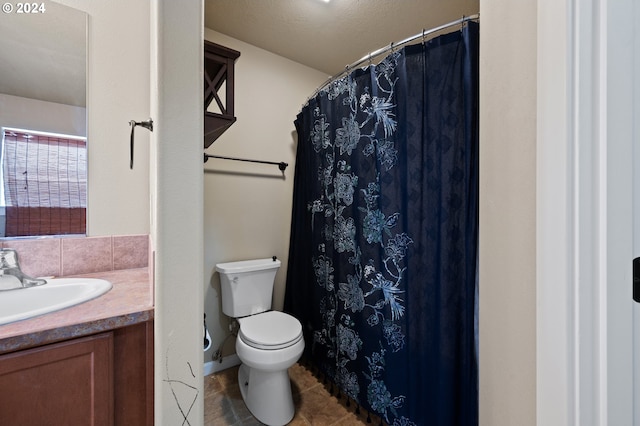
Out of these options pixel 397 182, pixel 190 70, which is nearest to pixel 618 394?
pixel 397 182

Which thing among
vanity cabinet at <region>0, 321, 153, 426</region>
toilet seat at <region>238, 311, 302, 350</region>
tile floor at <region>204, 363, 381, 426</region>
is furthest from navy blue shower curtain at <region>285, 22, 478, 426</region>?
vanity cabinet at <region>0, 321, 153, 426</region>

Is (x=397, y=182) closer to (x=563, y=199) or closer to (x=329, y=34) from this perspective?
(x=563, y=199)

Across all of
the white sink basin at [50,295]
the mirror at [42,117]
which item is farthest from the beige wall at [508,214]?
the mirror at [42,117]

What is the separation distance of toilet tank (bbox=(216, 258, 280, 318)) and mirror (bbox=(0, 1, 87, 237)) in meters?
0.80

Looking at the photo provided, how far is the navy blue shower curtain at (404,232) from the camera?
107 centimetres

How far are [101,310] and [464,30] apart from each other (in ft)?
5.26

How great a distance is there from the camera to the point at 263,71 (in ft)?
6.75

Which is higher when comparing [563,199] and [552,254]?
[563,199]

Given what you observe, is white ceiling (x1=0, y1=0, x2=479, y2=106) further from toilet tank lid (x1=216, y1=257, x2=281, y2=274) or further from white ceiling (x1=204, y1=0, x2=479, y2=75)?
toilet tank lid (x1=216, y1=257, x2=281, y2=274)

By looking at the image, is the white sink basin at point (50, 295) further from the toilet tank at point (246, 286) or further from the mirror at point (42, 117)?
the toilet tank at point (246, 286)

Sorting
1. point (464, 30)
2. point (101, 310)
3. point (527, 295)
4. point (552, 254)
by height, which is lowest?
point (101, 310)

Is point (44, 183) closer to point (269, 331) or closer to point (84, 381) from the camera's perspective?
point (84, 381)

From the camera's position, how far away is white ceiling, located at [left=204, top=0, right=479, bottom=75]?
1.58 meters

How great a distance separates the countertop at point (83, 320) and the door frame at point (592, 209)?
1.05 metres
